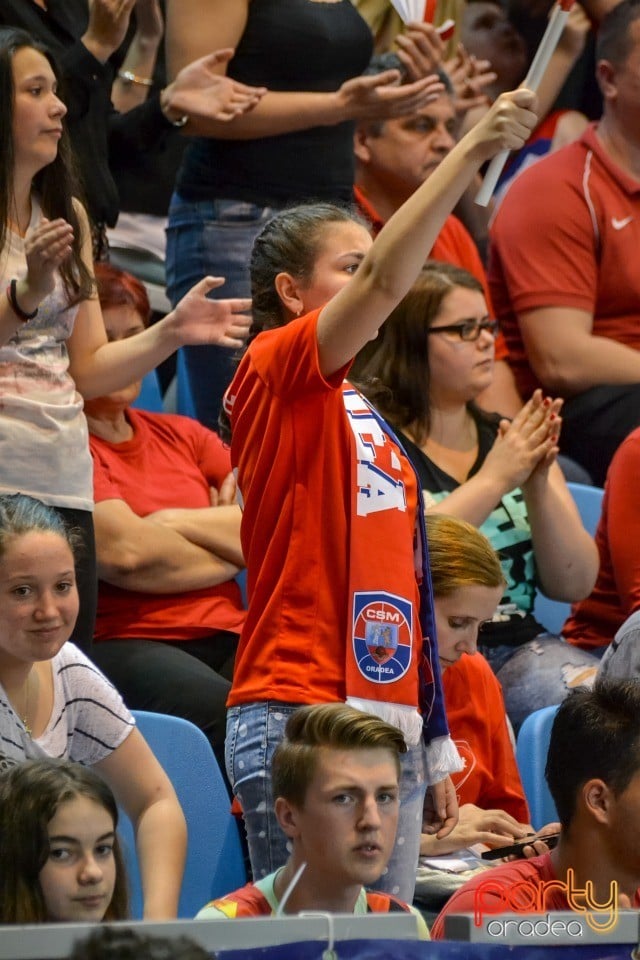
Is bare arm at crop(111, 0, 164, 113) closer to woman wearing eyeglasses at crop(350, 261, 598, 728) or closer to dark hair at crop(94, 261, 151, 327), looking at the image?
dark hair at crop(94, 261, 151, 327)

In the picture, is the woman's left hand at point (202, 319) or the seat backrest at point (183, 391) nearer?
the woman's left hand at point (202, 319)

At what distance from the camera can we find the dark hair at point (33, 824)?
1.94m

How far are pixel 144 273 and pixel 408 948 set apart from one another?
3.08 meters

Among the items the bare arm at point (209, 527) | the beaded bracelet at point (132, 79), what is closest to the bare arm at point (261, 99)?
the beaded bracelet at point (132, 79)

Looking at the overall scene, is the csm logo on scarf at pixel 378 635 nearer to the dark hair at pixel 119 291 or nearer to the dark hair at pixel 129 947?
the dark hair at pixel 129 947

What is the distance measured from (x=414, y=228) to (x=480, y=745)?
1.20 m

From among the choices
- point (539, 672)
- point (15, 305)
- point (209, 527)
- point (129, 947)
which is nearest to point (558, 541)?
point (539, 672)

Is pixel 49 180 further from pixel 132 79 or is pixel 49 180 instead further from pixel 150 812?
pixel 132 79

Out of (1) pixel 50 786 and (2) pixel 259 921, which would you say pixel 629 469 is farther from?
(2) pixel 259 921

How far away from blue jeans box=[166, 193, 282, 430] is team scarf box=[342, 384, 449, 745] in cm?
138

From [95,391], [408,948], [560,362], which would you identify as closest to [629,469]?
[560,362]

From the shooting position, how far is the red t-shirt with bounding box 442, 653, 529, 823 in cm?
297

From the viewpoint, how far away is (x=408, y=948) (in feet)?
4.99

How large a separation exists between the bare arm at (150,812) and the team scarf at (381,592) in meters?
0.40
